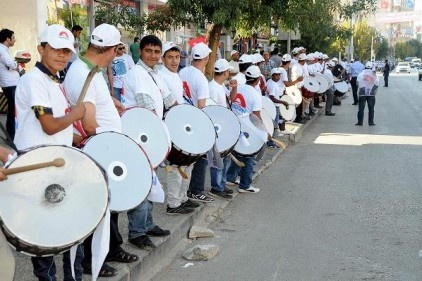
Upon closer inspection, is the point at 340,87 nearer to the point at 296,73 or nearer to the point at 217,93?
the point at 296,73

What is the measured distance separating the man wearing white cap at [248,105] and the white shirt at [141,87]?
2.58m

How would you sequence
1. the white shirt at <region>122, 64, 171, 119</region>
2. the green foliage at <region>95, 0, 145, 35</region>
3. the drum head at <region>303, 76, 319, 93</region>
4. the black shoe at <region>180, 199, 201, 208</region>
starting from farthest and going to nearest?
1. the drum head at <region>303, 76, 319, 93</region>
2. the green foliage at <region>95, 0, 145, 35</region>
3. the black shoe at <region>180, 199, 201, 208</region>
4. the white shirt at <region>122, 64, 171, 119</region>

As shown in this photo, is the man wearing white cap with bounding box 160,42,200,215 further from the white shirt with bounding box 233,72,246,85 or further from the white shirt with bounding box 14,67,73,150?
the white shirt with bounding box 14,67,73,150

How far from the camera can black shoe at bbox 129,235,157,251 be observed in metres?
5.71

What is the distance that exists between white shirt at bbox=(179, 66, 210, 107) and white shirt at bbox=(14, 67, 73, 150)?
3.51 metres

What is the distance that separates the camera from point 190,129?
6.71m

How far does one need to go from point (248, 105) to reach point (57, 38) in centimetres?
485

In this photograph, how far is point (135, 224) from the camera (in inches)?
224

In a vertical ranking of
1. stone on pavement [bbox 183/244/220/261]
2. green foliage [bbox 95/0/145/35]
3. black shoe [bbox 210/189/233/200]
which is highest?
green foliage [bbox 95/0/145/35]

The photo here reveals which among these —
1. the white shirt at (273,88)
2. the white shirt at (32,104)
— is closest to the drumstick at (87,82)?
the white shirt at (32,104)

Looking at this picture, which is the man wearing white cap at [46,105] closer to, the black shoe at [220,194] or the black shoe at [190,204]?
the black shoe at [190,204]

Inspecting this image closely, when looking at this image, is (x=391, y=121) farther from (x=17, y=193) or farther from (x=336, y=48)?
(x=336, y=48)

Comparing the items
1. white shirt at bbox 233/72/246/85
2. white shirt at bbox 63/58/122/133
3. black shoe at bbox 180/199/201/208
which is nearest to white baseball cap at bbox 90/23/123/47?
white shirt at bbox 63/58/122/133

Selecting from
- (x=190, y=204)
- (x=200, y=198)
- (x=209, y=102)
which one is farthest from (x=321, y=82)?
(x=190, y=204)
